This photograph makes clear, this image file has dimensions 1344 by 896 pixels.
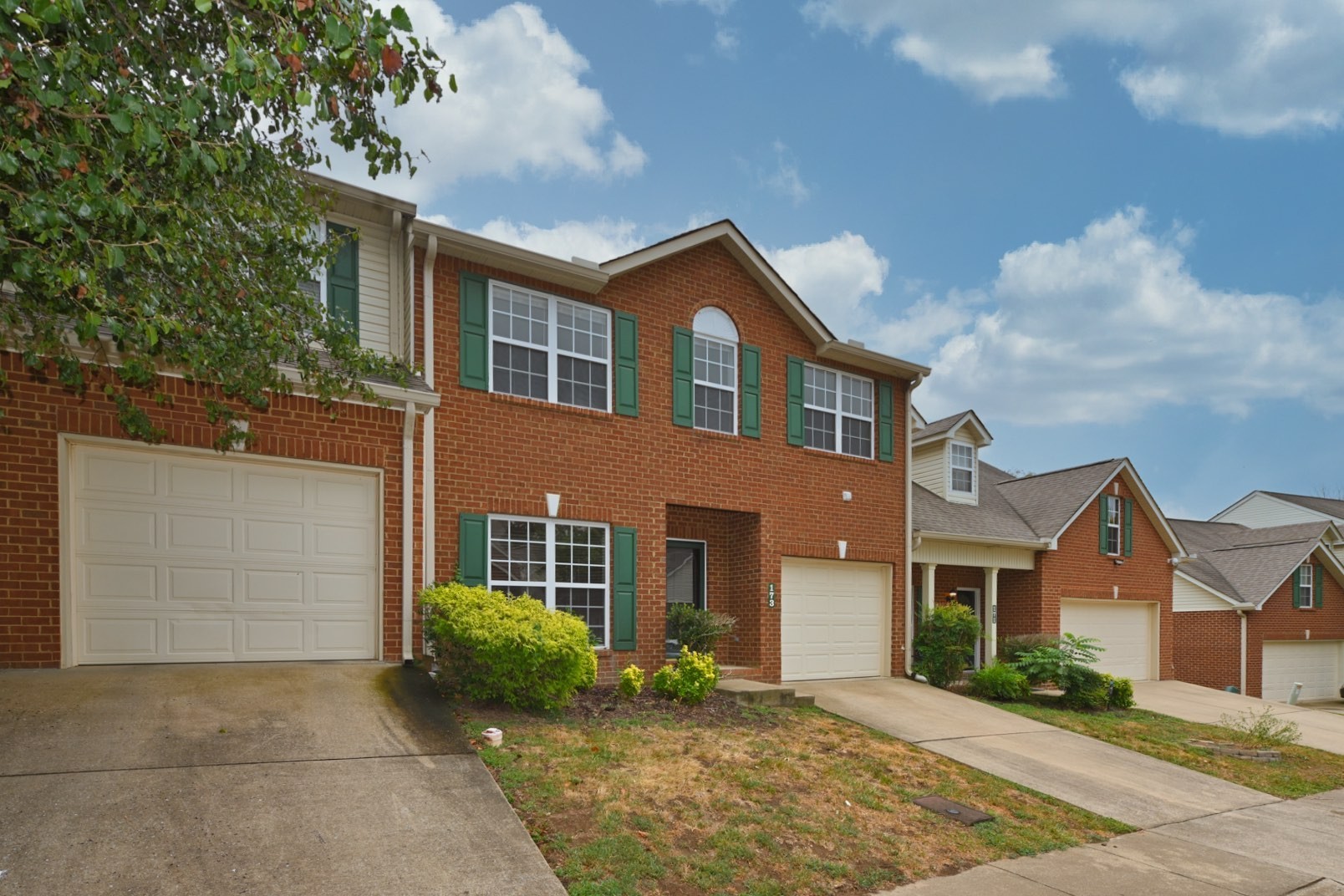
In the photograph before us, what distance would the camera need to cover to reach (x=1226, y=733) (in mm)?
14523

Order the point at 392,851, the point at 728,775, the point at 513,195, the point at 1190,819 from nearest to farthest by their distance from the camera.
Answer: the point at 392,851 → the point at 728,775 → the point at 1190,819 → the point at 513,195

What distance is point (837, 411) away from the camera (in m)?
16.3

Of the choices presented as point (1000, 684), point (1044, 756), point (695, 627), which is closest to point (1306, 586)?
point (1000, 684)

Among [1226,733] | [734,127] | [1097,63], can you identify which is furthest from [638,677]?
[1097,63]

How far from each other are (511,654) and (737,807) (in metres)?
2.84

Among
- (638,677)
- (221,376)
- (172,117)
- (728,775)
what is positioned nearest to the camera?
(172,117)

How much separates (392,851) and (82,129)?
15.0ft

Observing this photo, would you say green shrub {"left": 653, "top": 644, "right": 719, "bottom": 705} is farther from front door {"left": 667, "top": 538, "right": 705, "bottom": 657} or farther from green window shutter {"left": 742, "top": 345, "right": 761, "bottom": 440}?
green window shutter {"left": 742, "top": 345, "right": 761, "bottom": 440}

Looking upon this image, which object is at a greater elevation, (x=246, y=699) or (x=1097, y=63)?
(x=1097, y=63)

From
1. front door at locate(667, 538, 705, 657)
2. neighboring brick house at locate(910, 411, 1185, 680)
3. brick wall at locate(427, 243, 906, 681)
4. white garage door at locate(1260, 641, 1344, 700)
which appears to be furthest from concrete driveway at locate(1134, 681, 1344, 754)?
front door at locate(667, 538, 705, 657)

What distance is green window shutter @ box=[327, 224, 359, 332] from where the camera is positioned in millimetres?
11117

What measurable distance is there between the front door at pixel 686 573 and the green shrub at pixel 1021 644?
6387mm

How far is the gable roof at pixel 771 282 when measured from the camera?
44.3 ft

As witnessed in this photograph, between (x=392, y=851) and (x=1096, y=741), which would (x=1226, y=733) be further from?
(x=392, y=851)
